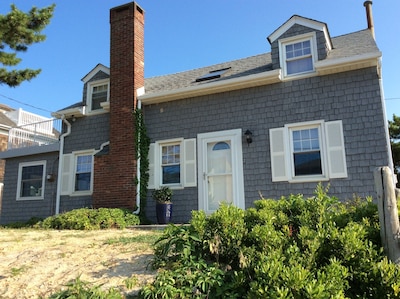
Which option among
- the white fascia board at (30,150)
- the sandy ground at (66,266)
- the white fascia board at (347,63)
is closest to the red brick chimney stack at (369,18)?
the white fascia board at (347,63)

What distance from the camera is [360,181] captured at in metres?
7.79

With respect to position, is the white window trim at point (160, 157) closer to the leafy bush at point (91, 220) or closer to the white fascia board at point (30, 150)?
the leafy bush at point (91, 220)

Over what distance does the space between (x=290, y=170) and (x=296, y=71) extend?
2577 mm

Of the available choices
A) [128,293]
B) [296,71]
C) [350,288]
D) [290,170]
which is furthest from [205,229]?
[296,71]

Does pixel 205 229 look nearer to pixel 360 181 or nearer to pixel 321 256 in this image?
pixel 321 256

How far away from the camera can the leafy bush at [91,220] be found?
331 inches

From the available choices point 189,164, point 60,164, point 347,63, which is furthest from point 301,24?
point 60,164

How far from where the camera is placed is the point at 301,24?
9.02 meters

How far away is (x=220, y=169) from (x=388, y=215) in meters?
6.32

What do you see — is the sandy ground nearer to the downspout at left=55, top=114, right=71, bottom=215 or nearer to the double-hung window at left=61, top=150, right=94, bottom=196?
the double-hung window at left=61, top=150, right=94, bottom=196

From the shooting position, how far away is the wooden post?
3.07 metres

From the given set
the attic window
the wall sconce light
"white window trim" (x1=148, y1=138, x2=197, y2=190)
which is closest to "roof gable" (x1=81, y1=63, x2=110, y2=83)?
the attic window

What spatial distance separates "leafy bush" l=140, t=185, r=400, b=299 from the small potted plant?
5.34 m

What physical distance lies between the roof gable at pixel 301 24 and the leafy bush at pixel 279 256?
633 cm
